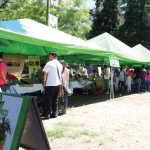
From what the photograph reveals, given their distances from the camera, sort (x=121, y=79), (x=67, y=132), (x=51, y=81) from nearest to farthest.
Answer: (x=67, y=132)
(x=51, y=81)
(x=121, y=79)

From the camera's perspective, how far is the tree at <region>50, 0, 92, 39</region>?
123 feet

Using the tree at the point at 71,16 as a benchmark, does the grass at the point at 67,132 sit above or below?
below

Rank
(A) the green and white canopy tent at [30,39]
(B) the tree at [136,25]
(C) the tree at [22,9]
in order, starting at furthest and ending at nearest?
(B) the tree at [136,25]
(C) the tree at [22,9]
(A) the green and white canopy tent at [30,39]

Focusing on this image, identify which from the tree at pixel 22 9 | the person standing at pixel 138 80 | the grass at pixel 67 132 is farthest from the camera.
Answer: the tree at pixel 22 9

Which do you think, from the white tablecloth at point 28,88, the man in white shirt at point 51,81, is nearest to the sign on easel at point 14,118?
the man in white shirt at point 51,81

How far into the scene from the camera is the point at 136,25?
168 ft

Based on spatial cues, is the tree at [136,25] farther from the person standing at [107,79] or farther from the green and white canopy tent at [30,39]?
the green and white canopy tent at [30,39]

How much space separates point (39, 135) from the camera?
591 centimetres

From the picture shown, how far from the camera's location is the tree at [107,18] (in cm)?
5438

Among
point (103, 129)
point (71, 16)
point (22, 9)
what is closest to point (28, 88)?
point (103, 129)

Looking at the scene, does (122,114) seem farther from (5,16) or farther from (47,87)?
(5,16)

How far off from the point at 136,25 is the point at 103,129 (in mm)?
43025

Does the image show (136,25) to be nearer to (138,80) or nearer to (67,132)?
(138,80)

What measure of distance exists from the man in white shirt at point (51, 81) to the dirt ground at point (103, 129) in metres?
0.46
